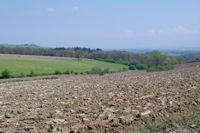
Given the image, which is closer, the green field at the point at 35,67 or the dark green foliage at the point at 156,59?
the green field at the point at 35,67

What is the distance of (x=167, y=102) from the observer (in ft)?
29.3

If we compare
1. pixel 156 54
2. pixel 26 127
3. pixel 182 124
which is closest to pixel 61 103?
pixel 26 127

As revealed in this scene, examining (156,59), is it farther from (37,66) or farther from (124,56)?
(37,66)

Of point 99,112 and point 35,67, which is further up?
point 99,112

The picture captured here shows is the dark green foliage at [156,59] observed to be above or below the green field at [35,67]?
above

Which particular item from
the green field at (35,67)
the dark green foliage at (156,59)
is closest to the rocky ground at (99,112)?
the green field at (35,67)

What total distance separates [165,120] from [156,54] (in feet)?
Answer: 236

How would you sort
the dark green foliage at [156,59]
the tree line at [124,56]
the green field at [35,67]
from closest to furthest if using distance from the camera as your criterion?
the green field at [35,67] → the dark green foliage at [156,59] → the tree line at [124,56]

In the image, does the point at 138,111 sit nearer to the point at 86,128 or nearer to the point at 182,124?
the point at 182,124

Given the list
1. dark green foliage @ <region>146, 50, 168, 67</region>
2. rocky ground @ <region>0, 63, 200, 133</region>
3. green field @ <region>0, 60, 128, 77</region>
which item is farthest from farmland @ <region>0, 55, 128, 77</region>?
rocky ground @ <region>0, 63, 200, 133</region>

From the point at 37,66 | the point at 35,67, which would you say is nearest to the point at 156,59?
the point at 37,66

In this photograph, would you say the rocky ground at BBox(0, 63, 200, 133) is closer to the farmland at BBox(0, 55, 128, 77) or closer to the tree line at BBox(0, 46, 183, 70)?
the farmland at BBox(0, 55, 128, 77)

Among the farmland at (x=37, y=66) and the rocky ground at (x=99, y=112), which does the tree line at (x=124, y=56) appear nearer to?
the farmland at (x=37, y=66)

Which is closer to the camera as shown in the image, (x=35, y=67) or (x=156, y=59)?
(x=35, y=67)
